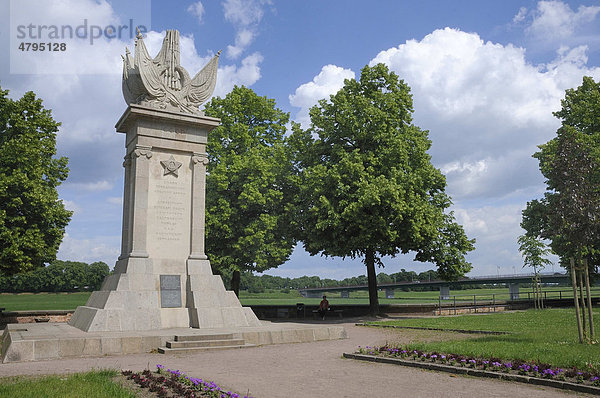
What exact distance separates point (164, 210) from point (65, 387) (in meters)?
12.0

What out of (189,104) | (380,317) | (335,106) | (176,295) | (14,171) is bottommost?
(380,317)

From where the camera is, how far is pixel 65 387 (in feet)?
27.0

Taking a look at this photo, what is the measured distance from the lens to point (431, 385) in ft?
29.7

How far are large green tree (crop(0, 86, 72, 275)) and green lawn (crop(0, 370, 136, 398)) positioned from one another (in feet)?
58.9

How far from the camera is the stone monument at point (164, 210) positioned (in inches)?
710

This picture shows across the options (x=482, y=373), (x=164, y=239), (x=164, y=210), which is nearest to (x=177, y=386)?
(x=482, y=373)

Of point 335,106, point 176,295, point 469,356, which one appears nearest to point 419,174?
point 335,106

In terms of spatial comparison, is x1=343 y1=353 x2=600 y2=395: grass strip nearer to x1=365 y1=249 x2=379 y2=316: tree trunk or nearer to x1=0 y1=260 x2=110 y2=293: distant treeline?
x1=365 y1=249 x2=379 y2=316: tree trunk

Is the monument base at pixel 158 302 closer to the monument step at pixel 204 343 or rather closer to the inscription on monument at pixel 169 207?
the inscription on monument at pixel 169 207

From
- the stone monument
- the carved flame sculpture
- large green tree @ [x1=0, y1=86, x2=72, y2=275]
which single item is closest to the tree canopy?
the stone monument

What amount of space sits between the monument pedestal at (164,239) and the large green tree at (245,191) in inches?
366

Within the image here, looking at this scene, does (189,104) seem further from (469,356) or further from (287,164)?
(469,356)

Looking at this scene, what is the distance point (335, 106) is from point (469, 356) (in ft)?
73.1

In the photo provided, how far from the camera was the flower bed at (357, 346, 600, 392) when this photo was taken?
29.5 feet
